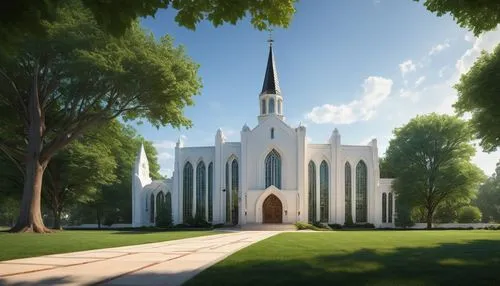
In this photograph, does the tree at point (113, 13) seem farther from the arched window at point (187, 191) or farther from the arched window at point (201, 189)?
the arched window at point (187, 191)

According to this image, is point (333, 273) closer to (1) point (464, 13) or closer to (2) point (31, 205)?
(1) point (464, 13)

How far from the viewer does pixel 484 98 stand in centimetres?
2261

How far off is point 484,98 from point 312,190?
27419 mm

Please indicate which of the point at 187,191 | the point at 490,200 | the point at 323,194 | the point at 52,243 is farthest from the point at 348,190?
the point at 52,243

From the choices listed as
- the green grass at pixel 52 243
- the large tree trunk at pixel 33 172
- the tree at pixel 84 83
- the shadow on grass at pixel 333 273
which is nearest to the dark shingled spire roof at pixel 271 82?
the tree at pixel 84 83

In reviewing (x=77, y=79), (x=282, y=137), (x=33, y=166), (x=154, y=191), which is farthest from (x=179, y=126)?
(x=154, y=191)

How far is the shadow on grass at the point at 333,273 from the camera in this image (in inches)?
263

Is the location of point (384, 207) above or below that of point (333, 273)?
below

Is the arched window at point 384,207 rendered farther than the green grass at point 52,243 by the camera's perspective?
Yes

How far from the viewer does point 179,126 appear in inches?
1144

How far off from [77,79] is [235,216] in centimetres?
2734

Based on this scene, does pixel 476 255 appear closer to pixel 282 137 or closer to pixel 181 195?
pixel 282 137

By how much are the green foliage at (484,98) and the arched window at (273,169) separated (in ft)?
77.8

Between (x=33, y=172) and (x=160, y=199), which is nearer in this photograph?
(x=33, y=172)
